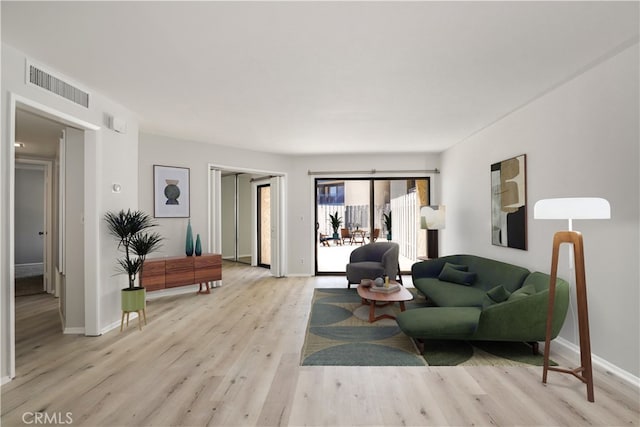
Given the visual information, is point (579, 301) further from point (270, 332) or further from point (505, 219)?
point (270, 332)

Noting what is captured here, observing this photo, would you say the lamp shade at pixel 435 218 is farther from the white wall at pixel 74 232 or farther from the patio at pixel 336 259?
the white wall at pixel 74 232

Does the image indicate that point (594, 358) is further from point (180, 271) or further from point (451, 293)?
point (180, 271)

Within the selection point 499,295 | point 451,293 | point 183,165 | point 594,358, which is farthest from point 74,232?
point 594,358

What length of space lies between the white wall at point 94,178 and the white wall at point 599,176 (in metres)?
4.85

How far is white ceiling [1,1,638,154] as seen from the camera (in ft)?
7.09

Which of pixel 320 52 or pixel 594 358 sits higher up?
pixel 320 52

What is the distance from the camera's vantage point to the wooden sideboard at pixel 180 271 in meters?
5.07

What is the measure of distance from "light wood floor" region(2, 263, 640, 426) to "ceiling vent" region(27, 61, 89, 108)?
2.49 meters

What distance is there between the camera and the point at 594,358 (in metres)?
2.98

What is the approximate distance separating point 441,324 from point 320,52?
2596 millimetres

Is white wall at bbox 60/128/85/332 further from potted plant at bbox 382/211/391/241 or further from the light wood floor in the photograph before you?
potted plant at bbox 382/211/391/241

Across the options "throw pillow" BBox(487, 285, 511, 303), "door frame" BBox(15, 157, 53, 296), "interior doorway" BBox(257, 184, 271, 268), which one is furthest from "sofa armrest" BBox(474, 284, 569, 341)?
"door frame" BBox(15, 157, 53, 296)

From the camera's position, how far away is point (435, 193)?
7062 mm

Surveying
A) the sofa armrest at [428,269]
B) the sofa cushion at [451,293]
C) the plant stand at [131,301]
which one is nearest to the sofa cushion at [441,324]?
the sofa cushion at [451,293]
